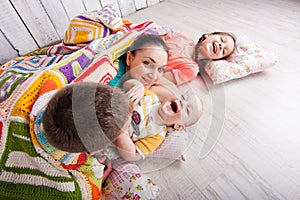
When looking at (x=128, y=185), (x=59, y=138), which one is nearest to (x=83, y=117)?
(x=59, y=138)

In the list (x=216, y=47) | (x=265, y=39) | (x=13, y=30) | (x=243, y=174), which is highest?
(x=13, y=30)

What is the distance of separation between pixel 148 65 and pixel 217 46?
0.40 meters

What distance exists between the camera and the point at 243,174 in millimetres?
596

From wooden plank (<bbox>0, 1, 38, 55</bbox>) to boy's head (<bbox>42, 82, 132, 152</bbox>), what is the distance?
2.93ft

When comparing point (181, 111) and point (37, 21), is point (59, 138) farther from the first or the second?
point (37, 21)

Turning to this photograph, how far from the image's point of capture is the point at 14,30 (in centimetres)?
99

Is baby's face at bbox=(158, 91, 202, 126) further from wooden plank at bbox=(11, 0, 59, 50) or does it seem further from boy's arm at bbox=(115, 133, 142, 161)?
wooden plank at bbox=(11, 0, 59, 50)

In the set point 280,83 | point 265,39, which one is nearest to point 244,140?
point 280,83

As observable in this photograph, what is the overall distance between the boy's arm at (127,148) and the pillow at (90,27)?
1.68ft

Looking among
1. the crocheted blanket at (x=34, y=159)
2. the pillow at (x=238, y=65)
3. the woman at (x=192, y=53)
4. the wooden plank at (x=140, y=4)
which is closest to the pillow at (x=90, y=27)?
the woman at (x=192, y=53)

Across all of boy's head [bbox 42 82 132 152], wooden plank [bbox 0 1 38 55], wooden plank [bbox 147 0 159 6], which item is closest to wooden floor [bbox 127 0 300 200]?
boy's head [bbox 42 82 132 152]

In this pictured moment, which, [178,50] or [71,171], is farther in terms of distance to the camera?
[178,50]

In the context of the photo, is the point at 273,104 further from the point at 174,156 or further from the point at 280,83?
the point at 174,156

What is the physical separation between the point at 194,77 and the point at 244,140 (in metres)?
0.31
